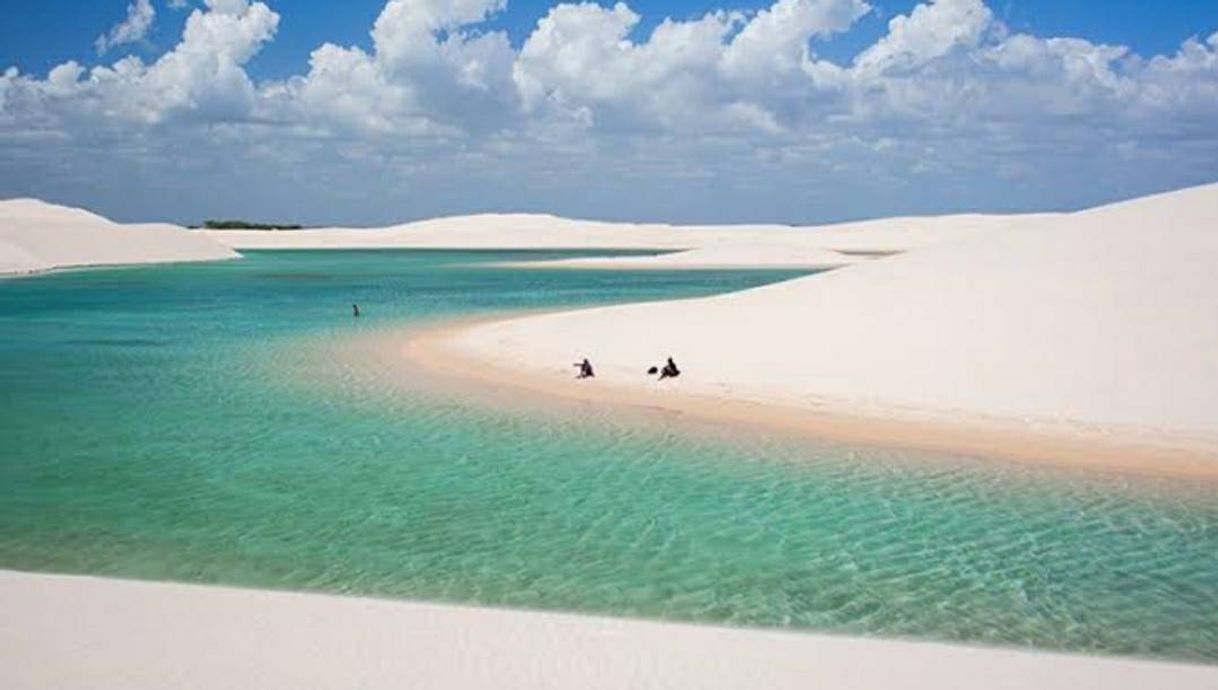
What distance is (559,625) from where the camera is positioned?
7.23m

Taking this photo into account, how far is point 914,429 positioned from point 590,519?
6.54m

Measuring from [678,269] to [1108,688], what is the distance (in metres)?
64.6

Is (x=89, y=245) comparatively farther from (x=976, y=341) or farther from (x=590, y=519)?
(x=590, y=519)

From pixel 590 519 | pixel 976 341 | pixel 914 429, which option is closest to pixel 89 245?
pixel 976 341

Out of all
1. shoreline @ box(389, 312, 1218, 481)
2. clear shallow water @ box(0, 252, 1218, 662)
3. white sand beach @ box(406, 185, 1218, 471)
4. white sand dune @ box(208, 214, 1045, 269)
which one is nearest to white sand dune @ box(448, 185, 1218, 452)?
white sand beach @ box(406, 185, 1218, 471)

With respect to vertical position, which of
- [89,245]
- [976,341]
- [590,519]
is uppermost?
[89,245]

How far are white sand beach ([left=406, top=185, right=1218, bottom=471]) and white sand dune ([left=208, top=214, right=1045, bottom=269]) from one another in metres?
76.7

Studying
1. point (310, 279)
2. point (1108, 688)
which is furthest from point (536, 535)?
point (310, 279)

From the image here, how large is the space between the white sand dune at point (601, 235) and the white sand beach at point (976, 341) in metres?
76.7

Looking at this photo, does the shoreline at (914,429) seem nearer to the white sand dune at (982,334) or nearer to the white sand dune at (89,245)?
the white sand dune at (982,334)

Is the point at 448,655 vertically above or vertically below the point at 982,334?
below

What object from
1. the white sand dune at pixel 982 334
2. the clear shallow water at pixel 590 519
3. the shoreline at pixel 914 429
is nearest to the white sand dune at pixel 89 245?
the white sand dune at pixel 982 334

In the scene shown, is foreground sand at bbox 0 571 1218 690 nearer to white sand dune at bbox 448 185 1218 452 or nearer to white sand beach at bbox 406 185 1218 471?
white sand beach at bbox 406 185 1218 471

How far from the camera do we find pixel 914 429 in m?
15.8
